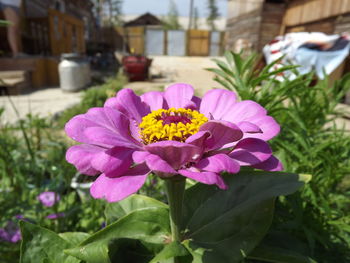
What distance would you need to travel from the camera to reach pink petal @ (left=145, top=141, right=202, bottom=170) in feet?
1.82

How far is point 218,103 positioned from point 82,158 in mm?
415

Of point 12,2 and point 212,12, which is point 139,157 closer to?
point 12,2

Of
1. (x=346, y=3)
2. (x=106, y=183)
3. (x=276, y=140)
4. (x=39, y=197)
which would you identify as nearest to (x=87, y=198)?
(x=39, y=197)

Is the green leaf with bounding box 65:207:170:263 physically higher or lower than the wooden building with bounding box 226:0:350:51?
lower

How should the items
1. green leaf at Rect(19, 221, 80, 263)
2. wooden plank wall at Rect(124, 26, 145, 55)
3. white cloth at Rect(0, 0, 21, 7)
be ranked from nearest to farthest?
green leaf at Rect(19, 221, 80, 263), white cloth at Rect(0, 0, 21, 7), wooden plank wall at Rect(124, 26, 145, 55)

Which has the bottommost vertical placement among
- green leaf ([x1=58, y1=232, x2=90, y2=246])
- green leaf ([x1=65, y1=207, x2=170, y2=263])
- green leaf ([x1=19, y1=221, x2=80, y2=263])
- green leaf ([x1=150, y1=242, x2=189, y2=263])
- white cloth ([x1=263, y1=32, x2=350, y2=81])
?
green leaf ([x1=58, y1=232, x2=90, y2=246])

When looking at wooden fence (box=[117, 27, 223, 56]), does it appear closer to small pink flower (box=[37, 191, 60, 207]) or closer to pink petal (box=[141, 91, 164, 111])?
small pink flower (box=[37, 191, 60, 207])

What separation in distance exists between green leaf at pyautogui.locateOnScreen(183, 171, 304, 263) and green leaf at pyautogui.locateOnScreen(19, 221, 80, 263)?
36cm

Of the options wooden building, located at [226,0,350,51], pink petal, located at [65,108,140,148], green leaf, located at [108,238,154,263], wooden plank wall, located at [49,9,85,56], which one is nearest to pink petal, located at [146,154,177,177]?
pink petal, located at [65,108,140,148]

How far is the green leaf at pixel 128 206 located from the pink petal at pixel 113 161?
344 millimetres

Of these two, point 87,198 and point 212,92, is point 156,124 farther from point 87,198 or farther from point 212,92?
point 87,198

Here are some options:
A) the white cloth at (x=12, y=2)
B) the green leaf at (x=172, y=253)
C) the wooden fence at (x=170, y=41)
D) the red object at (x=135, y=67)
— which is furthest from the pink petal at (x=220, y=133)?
the wooden fence at (x=170, y=41)

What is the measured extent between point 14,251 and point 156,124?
5.29 feet

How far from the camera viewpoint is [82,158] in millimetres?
622
